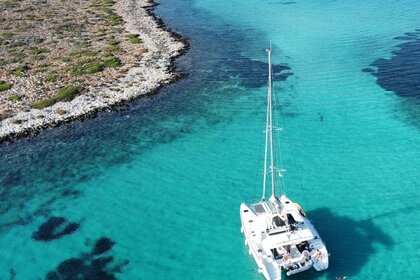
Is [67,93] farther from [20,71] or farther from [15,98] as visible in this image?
[20,71]

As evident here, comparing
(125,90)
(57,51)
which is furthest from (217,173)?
(57,51)

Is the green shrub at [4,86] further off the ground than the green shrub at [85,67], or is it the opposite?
the green shrub at [85,67]

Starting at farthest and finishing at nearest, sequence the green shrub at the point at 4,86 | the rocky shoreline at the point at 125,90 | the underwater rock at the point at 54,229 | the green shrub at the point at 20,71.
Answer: the green shrub at the point at 20,71 → the green shrub at the point at 4,86 → the rocky shoreline at the point at 125,90 → the underwater rock at the point at 54,229

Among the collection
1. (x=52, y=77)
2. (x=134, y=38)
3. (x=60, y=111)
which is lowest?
(x=60, y=111)

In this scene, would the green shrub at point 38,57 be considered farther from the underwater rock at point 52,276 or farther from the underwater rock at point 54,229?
the underwater rock at point 52,276

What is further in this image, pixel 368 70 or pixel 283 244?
pixel 368 70

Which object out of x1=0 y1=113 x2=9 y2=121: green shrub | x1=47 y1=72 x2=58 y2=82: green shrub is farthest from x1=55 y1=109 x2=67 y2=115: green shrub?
x1=47 y1=72 x2=58 y2=82: green shrub

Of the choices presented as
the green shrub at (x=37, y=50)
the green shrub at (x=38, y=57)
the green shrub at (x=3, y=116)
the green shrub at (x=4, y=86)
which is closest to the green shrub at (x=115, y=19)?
the green shrub at (x=37, y=50)

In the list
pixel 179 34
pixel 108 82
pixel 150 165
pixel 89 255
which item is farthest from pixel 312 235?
pixel 179 34
